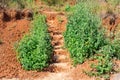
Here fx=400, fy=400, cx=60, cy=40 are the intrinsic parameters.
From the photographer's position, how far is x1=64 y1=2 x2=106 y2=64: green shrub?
1007 centimetres

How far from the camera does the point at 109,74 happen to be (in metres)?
9.33

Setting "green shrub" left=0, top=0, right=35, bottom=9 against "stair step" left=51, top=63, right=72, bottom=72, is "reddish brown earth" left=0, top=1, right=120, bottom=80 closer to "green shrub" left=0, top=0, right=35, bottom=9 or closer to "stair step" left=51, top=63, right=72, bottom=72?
"stair step" left=51, top=63, right=72, bottom=72

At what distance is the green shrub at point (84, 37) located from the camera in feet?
33.0

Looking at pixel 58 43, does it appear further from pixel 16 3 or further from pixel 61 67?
pixel 16 3

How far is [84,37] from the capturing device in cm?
1021

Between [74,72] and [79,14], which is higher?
[79,14]

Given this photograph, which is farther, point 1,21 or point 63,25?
point 63,25

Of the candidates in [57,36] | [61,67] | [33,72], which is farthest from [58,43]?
[33,72]

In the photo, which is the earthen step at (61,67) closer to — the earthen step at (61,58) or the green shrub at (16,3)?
the earthen step at (61,58)

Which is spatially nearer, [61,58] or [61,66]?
[61,66]

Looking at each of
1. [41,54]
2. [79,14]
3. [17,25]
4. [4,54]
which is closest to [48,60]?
[41,54]

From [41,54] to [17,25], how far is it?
313 centimetres

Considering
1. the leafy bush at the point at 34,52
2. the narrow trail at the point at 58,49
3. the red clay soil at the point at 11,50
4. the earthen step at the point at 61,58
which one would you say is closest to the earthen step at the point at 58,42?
the narrow trail at the point at 58,49

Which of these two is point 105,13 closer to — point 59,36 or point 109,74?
point 59,36
